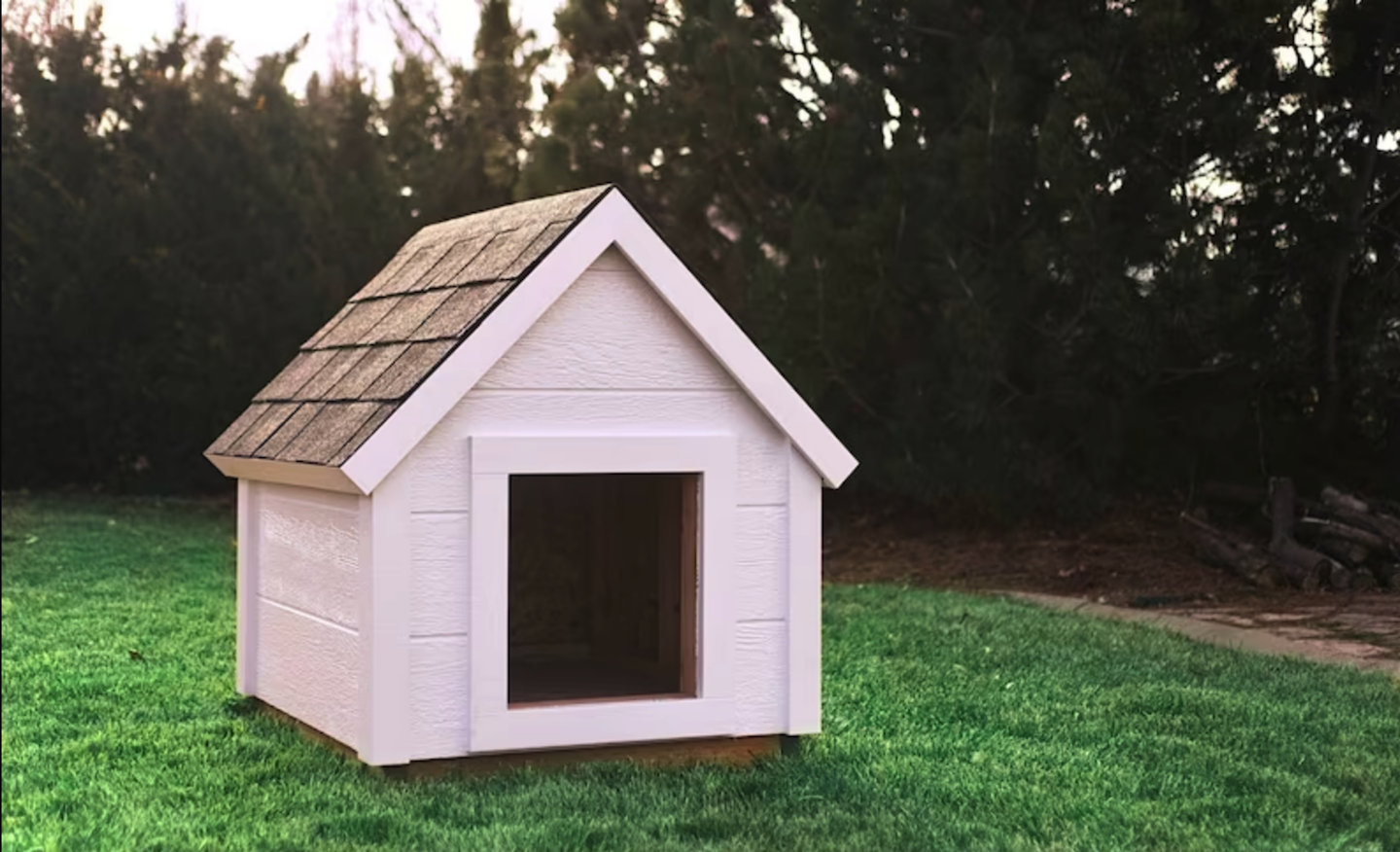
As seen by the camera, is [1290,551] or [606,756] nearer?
[606,756]

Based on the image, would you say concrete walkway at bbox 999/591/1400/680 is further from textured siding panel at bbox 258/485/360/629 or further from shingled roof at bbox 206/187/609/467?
textured siding panel at bbox 258/485/360/629

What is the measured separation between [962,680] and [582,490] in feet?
5.50

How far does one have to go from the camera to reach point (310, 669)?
4.90 metres

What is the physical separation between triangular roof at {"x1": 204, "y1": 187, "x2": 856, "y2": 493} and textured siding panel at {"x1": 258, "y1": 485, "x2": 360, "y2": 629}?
0.34 feet

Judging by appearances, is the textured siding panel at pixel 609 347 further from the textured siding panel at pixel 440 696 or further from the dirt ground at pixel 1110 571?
the dirt ground at pixel 1110 571

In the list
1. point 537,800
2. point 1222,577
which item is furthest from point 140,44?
point 537,800

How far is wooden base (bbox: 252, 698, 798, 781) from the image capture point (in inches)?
176

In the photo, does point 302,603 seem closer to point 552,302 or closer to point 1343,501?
point 552,302

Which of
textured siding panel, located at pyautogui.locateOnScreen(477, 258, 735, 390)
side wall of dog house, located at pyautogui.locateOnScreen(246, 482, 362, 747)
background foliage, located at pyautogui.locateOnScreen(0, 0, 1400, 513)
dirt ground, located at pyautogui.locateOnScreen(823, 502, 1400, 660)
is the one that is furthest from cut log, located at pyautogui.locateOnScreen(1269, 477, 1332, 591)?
side wall of dog house, located at pyautogui.locateOnScreen(246, 482, 362, 747)

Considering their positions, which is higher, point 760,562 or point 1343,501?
point 760,562

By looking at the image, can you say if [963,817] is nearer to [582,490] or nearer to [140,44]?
[582,490]

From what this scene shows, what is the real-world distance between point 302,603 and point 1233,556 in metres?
6.73

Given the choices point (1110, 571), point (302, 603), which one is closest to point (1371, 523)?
point (1110, 571)

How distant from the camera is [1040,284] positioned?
425 inches
